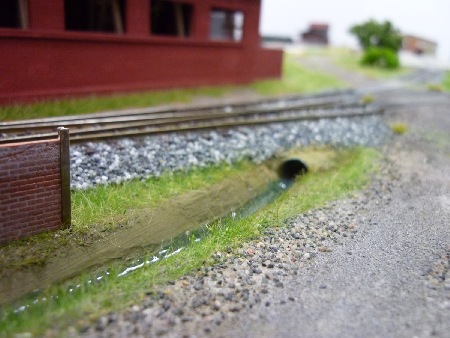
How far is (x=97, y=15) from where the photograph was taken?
14.9 metres

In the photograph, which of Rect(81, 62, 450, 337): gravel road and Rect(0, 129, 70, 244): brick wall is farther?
Rect(0, 129, 70, 244): brick wall

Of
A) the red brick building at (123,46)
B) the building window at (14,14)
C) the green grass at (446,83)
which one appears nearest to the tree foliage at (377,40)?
the green grass at (446,83)

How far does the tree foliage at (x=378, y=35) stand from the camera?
33.7m

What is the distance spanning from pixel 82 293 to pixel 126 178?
3.36 metres

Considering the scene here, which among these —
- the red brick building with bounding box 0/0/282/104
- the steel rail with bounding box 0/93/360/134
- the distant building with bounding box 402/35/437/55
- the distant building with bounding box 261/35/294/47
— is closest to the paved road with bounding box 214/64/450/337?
the steel rail with bounding box 0/93/360/134

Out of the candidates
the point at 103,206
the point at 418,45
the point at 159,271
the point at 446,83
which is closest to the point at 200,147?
the point at 103,206

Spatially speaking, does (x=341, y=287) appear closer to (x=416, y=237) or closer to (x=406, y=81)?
(x=416, y=237)

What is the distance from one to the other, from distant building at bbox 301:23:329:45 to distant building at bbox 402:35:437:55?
8.00m

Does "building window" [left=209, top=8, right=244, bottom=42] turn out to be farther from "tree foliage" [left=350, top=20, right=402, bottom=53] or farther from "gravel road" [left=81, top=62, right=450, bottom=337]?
"tree foliage" [left=350, top=20, right=402, bottom=53]

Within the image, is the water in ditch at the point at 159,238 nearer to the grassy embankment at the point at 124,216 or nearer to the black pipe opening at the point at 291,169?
the black pipe opening at the point at 291,169

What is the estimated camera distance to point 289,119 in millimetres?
12531

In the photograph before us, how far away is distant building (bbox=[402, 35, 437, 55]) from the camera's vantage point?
4325 centimetres

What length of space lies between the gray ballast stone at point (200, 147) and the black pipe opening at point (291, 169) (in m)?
0.52

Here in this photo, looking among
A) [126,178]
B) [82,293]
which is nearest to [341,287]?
[82,293]
